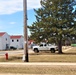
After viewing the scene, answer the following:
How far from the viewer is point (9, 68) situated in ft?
63.6

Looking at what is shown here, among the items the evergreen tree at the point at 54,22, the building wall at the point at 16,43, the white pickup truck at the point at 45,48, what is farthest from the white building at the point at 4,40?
the evergreen tree at the point at 54,22

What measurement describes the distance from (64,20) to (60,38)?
346 centimetres

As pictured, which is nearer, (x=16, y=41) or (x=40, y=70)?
(x=40, y=70)

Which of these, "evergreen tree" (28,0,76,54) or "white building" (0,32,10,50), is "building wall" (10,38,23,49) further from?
"evergreen tree" (28,0,76,54)

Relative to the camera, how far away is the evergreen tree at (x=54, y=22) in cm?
5053

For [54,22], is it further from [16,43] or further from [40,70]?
[16,43]

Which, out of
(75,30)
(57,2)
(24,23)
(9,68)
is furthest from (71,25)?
(9,68)

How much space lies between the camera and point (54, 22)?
50594mm

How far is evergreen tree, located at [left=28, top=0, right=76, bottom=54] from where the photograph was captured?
1989 inches

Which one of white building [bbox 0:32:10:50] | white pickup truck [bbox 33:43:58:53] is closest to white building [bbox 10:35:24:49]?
white building [bbox 0:32:10:50]

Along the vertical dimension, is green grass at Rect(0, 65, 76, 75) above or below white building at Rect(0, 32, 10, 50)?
below

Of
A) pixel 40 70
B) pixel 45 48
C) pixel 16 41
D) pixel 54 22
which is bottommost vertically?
pixel 40 70

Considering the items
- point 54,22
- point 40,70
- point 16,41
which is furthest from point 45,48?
point 16,41

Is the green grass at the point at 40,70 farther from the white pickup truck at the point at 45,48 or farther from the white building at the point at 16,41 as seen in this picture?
the white building at the point at 16,41
